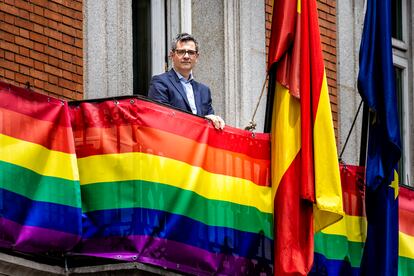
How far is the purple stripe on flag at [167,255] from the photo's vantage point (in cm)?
1783

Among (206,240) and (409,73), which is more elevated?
(409,73)

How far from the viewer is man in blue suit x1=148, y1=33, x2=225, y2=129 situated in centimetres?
1914

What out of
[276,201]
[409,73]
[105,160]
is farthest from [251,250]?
[409,73]

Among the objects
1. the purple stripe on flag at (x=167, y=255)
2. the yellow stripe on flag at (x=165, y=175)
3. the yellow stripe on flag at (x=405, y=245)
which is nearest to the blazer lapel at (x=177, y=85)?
the yellow stripe on flag at (x=165, y=175)

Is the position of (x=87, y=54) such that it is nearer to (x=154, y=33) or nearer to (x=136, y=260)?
(x=154, y=33)

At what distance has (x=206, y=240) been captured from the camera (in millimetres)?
18688

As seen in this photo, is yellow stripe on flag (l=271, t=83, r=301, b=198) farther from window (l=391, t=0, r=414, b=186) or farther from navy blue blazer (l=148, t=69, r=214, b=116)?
window (l=391, t=0, r=414, b=186)

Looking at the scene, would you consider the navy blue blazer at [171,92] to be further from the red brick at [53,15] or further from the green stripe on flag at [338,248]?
the green stripe on flag at [338,248]

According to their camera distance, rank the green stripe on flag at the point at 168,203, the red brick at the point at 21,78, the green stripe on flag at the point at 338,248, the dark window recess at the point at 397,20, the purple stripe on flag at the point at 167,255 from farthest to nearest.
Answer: the dark window recess at the point at 397,20 < the green stripe on flag at the point at 338,248 < the red brick at the point at 21,78 < the green stripe on flag at the point at 168,203 < the purple stripe on flag at the point at 167,255

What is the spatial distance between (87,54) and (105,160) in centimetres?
191

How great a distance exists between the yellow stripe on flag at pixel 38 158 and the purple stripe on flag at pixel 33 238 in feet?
1.63

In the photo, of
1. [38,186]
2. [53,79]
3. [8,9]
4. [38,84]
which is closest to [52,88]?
[53,79]

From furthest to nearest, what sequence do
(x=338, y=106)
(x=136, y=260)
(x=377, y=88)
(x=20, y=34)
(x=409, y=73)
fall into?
(x=409, y=73)
(x=338, y=106)
(x=377, y=88)
(x=20, y=34)
(x=136, y=260)

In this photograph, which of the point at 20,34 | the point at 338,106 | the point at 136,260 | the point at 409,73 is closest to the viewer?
the point at 136,260
